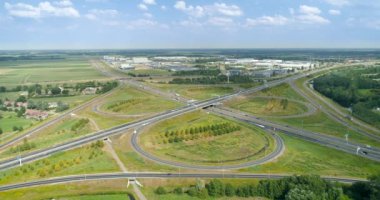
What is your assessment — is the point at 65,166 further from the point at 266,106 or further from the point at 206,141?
the point at 266,106

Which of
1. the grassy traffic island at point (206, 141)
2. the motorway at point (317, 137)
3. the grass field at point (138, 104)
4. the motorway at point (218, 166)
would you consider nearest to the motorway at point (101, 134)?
the grassy traffic island at point (206, 141)

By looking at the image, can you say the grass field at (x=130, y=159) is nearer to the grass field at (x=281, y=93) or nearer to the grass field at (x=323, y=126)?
the grass field at (x=323, y=126)

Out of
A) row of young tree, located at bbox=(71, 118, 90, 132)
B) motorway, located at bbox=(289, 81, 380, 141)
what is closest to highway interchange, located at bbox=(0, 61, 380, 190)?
row of young tree, located at bbox=(71, 118, 90, 132)

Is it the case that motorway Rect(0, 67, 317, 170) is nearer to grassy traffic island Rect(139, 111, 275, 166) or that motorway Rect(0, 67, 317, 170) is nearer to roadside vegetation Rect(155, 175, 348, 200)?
grassy traffic island Rect(139, 111, 275, 166)

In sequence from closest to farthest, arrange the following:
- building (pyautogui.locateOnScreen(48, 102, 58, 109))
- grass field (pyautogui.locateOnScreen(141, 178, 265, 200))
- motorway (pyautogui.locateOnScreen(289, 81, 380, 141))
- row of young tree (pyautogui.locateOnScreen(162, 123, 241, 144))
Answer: grass field (pyautogui.locateOnScreen(141, 178, 265, 200)), row of young tree (pyautogui.locateOnScreen(162, 123, 241, 144)), motorway (pyautogui.locateOnScreen(289, 81, 380, 141)), building (pyautogui.locateOnScreen(48, 102, 58, 109))

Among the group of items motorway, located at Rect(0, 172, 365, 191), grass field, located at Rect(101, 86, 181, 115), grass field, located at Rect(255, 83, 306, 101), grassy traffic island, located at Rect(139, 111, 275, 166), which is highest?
grass field, located at Rect(255, 83, 306, 101)

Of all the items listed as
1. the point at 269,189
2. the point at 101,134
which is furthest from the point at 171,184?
the point at 101,134
